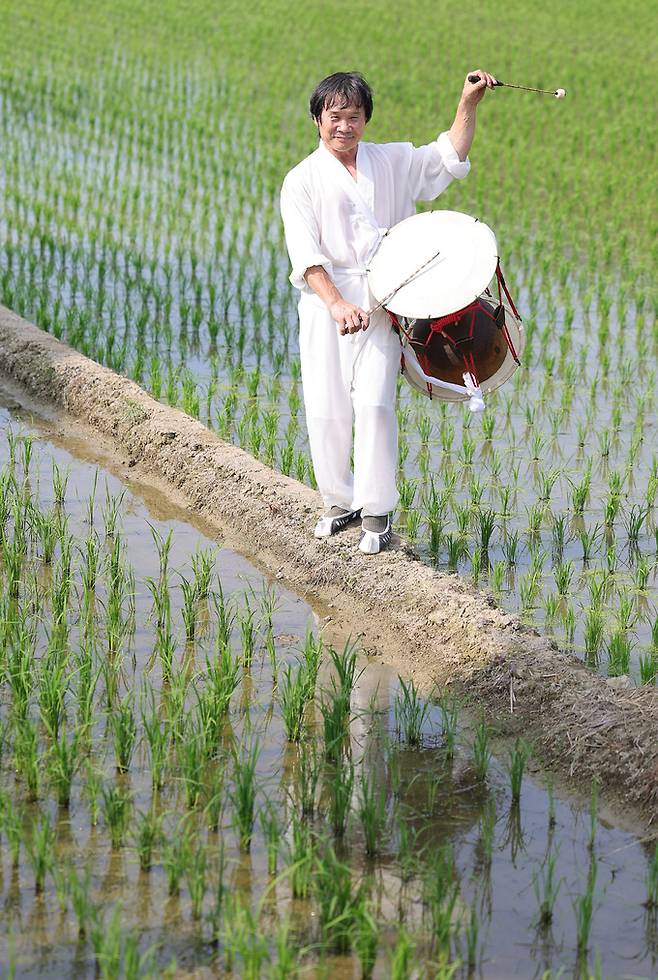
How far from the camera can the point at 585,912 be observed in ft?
8.94

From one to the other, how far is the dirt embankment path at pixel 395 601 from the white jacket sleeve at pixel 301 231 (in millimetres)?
871

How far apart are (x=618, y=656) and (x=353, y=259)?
1369mm

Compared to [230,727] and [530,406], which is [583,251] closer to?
[530,406]

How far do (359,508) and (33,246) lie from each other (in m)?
4.74

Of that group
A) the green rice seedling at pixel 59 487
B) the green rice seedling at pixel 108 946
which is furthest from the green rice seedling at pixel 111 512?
the green rice seedling at pixel 108 946

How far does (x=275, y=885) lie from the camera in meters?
2.96

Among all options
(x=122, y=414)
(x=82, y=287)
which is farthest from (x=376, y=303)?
(x=82, y=287)

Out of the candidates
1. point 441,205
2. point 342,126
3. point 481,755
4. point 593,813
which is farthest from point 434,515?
point 441,205

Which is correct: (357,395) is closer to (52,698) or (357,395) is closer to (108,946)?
(52,698)

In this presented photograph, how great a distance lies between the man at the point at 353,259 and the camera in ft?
14.1

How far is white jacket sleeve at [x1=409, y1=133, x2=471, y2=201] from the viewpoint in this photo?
14.6 ft

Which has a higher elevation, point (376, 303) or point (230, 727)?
point (376, 303)

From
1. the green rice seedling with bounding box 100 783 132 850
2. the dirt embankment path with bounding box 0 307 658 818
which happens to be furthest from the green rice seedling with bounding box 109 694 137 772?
the dirt embankment path with bounding box 0 307 658 818

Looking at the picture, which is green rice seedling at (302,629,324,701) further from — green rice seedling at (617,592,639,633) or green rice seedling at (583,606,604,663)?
green rice seedling at (617,592,639,633)
